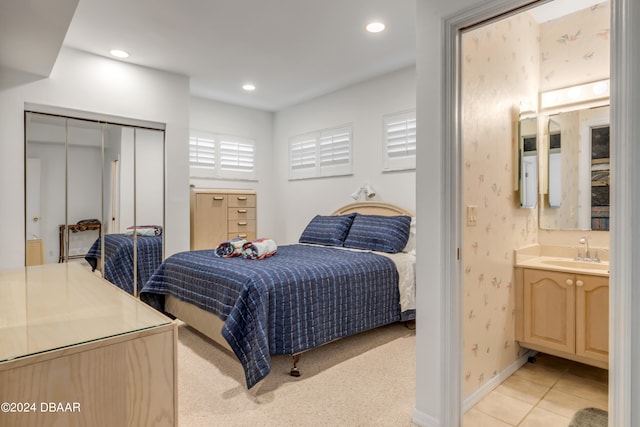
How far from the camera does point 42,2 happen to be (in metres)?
1.77

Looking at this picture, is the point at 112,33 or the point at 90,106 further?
the point at 90,106

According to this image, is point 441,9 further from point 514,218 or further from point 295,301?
point 295,301

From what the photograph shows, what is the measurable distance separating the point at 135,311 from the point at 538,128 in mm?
3066

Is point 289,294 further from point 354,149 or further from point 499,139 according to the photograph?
point 354,149

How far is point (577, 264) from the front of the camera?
2562mm

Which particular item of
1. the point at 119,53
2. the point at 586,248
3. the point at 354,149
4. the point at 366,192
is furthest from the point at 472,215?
the point at 119,53

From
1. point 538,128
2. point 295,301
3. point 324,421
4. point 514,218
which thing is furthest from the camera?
point 538,128

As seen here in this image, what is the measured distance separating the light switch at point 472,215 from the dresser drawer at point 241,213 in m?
3.52

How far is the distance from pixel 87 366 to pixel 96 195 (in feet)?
10.4

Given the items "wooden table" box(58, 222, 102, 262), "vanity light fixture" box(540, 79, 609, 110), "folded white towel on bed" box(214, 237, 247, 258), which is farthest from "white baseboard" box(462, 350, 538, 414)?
"wooden table" box(58, 222, 102, 262)

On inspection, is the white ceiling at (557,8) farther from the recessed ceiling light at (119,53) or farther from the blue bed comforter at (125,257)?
the blue bed comforter at (125,257)

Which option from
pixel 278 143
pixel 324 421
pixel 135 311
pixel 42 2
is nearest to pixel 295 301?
pixel 324 421

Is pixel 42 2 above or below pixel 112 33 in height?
below

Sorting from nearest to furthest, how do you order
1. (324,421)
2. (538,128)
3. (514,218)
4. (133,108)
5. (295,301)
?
(324,421) → (295,301) → (514,218) → (538,128) → (133,108)
